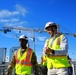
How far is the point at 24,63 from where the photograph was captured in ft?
21.7

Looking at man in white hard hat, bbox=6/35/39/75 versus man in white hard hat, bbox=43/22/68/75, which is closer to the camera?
man in white hard hat, bbox=43/22/68/75

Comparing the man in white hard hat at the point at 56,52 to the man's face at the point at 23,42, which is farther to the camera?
the man's face at the point at 23,42

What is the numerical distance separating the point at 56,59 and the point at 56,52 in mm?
183

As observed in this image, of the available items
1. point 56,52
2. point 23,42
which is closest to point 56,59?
point 56,52

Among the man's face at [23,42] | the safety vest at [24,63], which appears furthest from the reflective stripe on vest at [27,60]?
the man's face at [23,42]

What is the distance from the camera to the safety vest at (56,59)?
4930mm

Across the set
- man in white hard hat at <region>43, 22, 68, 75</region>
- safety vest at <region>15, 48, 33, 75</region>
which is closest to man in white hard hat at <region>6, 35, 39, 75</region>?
safety vest at <region>15, 48, 33, 75</region>

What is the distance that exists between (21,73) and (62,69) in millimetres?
1913

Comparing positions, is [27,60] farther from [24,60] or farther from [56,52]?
[56,52]

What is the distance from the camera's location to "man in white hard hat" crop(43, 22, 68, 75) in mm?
4891

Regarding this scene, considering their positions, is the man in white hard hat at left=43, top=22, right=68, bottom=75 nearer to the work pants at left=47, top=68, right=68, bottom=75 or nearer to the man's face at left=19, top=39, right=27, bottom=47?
the work pants at left=47, top=68, right=68, bottom=75

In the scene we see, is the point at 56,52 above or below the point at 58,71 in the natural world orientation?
above

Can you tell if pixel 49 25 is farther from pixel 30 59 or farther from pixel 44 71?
pixel 30 59

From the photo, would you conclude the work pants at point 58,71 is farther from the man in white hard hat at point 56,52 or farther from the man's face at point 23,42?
the man's face at point 23,42
